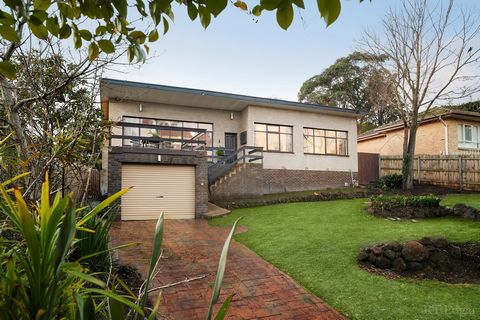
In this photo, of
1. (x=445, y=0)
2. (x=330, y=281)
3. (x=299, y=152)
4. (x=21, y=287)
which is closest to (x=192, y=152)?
(x=299, y=152)

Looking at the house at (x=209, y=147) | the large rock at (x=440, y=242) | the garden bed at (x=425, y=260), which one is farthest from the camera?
the house at (x=209, y=147)

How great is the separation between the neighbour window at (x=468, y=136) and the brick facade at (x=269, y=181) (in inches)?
308

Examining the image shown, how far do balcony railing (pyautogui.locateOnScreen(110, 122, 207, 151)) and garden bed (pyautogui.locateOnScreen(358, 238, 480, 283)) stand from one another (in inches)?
360

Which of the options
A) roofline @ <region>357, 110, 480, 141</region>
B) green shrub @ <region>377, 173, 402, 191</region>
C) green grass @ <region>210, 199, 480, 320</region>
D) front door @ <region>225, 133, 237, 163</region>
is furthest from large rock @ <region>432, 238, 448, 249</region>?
roofline @ <region>357, 110, 480, 141</region>

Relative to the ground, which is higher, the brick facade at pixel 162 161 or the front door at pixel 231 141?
the front door at pixel 231 141

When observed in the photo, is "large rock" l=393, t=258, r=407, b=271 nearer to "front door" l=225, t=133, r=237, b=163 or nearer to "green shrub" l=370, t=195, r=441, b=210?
"green shrub" l=370, t=195, r=441, b=210

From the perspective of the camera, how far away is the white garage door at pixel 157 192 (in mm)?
11641

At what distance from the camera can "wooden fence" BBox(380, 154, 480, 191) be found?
15.7 metres

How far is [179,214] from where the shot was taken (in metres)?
12.3

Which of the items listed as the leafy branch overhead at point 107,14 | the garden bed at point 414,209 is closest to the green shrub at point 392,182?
the garden bed at point 414,209

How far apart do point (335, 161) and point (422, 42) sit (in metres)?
7.76

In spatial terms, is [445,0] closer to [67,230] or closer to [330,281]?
[330,281]

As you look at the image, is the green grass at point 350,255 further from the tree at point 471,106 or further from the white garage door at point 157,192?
the tree at point 471,106

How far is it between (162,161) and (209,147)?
4.03 meters
